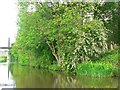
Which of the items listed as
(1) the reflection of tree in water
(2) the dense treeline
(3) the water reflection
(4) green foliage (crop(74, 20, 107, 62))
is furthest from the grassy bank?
(1) the reflection of tree in water

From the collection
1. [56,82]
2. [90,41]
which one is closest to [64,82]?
[56,82]

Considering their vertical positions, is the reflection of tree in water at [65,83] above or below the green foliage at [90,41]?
below

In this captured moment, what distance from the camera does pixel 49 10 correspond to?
769 cm

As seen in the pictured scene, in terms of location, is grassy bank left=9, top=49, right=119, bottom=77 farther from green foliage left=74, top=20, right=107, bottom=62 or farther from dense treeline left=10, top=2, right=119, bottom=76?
green foliage left=74, top=20, right=107, bottom=62

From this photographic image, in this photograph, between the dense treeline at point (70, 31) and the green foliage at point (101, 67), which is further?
the dense treeline at point (70, 31)

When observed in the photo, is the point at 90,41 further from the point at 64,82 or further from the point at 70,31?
the point at 64,82

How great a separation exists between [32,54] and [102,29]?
395 cm

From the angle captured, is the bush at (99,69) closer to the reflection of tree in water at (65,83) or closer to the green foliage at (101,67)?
the green foliage at (101,67)

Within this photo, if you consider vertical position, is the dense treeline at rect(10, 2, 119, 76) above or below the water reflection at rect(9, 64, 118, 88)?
above

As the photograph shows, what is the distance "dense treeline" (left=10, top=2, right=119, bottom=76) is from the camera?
22.9 ft

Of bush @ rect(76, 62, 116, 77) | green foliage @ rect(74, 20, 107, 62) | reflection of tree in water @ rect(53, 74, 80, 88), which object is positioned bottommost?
reflection of tree in water @ rect(53, 74, 80, 88)

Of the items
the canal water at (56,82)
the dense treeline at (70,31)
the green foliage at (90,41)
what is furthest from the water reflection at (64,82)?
the green foliage at (90,41)

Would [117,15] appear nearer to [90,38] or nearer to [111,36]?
[111,36]

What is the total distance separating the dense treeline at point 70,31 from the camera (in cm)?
696
